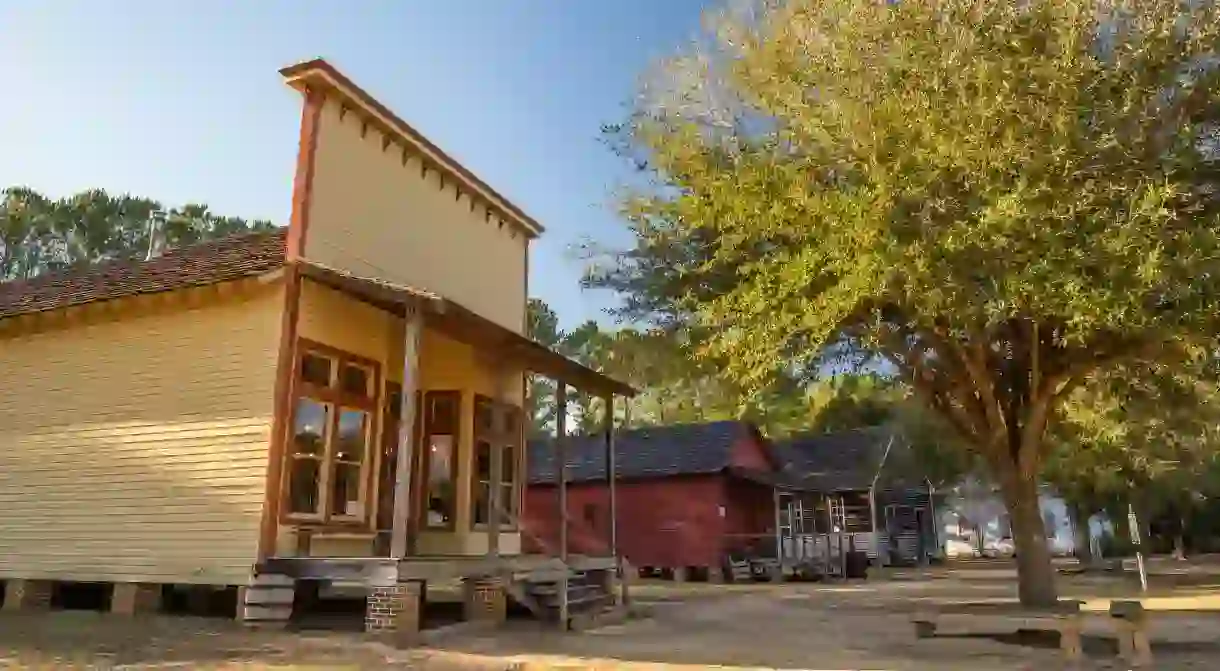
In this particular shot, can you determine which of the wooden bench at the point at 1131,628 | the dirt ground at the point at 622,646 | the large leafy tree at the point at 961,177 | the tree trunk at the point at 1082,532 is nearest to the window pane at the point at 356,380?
the dirt ground at the point at 622,646

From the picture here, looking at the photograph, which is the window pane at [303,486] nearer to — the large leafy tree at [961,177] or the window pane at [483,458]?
the window pane at [483,458]

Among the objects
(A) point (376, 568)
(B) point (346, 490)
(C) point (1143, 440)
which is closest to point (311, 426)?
(B) point (346, 490)

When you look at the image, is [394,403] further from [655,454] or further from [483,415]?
[655,454]

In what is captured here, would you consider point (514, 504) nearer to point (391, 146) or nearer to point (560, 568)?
point (560, 568)

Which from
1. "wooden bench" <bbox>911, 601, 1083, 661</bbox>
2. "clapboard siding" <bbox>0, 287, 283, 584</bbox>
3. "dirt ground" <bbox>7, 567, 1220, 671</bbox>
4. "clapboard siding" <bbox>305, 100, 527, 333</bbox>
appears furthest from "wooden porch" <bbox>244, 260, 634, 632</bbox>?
"wooden bench" <bbox>911, 601, 1083, 661</bbox>

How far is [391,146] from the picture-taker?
1318cm

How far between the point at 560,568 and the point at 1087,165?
27.3ft

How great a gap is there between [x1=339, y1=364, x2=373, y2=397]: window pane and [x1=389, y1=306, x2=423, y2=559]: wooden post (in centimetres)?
193

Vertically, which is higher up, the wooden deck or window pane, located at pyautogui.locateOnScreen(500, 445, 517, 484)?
window pane, located at pyautogui.locateOnScreen(500, 445, 517, 484)

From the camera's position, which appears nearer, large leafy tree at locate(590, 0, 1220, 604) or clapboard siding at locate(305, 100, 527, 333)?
large leafy tree at locate(590, 0, 1220, 604)

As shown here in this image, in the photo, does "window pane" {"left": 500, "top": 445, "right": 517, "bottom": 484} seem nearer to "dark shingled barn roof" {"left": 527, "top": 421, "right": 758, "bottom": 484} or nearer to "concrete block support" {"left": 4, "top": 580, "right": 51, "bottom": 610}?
"concrete block support" {"left": 4, "top": 580, "right": 51, "bottom": 610}

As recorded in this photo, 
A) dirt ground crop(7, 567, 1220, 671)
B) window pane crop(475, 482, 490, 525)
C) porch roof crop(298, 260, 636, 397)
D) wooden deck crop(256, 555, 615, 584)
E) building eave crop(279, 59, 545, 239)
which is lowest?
dirt ground crop(7, 567, 1220, 671)

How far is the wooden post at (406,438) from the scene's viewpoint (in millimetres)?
9938

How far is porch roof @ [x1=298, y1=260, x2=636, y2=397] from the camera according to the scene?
34.2 feet
